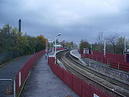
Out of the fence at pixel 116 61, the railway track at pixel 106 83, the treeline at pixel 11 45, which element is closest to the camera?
the railway track at pixel 106 83

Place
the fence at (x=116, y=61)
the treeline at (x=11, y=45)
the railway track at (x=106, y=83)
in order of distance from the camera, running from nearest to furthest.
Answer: the railway track at (x=106, y=83)
the fence at (x=116, y=61)
the treeline at (x=11, y=45)

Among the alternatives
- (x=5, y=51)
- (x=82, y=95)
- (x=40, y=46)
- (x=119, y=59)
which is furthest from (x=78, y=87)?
(x=40, y=46)

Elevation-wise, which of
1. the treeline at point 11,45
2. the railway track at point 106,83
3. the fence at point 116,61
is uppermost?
the treeline at point 11,45

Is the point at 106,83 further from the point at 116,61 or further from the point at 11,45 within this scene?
the point at 11,45

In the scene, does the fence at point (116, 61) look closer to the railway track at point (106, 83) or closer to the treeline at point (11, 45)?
the railway track at point (106, 83)

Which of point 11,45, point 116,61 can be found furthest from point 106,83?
point 11,45

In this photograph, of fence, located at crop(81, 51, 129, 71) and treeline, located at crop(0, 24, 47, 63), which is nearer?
fence, located at crop(81, 51, 129, 71)

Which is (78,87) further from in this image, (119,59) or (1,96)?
Answer: (119,59)

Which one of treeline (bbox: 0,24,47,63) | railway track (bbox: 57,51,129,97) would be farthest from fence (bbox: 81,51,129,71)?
treeline (bbox: 0,24,47,63)

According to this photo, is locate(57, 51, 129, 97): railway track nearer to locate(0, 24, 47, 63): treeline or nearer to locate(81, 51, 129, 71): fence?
locate(81, 51, 129, 71): fence

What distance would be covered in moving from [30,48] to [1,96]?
226 feet

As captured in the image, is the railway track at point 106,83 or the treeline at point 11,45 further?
the treeline at point 11,45

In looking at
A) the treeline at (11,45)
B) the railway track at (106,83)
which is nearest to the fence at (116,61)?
the railway track at (106,83)

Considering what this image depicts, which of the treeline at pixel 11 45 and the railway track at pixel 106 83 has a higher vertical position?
the treeline at pixel 11 45
